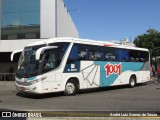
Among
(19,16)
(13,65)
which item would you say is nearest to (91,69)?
(19,16)

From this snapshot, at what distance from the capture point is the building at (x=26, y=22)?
98.7ft

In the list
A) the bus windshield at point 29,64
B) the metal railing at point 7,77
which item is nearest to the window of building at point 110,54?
the bus windshield at point 29,64

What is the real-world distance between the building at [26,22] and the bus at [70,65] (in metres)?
10.1

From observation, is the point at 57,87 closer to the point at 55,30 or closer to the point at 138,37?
the point at 55,30

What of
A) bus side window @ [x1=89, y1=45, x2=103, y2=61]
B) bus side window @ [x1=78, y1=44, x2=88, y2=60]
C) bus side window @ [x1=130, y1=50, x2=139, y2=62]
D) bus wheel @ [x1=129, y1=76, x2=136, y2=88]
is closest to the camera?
bus side window @ [x1=78, y1=44, x2=88, y2=60]

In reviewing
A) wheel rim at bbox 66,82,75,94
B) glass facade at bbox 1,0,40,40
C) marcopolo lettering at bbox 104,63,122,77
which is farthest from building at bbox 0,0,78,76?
wheel rim at bbox 66,82,75,94

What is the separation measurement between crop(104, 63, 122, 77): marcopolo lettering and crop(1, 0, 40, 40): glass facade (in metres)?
11.3

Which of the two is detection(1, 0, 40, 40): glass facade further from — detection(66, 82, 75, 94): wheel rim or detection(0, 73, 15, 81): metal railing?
detection(66, 82, 75, 94): wheel rim

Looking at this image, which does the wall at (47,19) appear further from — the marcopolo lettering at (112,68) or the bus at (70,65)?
the marcopolo lettering at (112,68)

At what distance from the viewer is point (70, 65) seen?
17453 mm

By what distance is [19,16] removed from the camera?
102ft

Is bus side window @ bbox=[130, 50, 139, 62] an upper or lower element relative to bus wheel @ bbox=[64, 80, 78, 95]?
upper

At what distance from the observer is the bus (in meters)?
16.1

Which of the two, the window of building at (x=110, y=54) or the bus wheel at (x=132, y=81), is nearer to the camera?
the window of building at (x=110, y=54)
